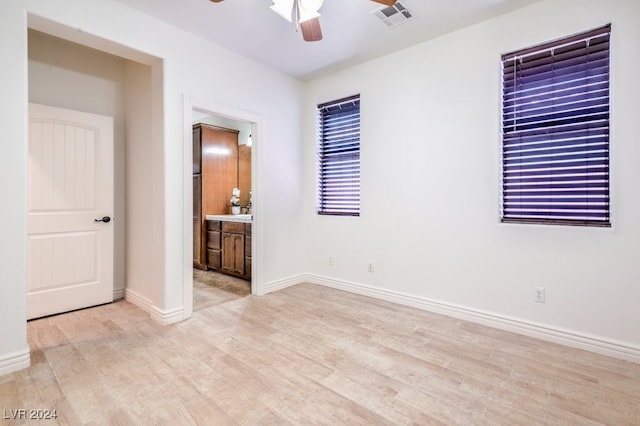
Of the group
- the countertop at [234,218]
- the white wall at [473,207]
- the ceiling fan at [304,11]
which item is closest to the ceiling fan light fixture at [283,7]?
the ceiling fan at [304,11]

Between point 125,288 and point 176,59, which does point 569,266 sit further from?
point 125,288

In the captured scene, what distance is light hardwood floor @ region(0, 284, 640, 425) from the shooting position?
1.73 metres

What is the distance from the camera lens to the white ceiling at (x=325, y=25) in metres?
2.65

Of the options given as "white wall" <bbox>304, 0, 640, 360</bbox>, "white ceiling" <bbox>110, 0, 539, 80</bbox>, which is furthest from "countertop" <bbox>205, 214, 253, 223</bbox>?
"white ceiling" <bbox>110, 0, 539, 80</bbox>

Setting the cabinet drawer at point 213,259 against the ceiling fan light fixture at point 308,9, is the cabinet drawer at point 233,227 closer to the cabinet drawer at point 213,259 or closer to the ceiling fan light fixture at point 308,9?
the cabinet drawer at point 213,259

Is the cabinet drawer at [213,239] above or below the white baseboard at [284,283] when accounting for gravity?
above

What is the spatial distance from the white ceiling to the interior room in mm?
26

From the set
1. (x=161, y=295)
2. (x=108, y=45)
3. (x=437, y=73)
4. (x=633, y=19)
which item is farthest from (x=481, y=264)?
(x=108, y=45)

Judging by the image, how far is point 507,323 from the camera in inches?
111

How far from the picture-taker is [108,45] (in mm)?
2666

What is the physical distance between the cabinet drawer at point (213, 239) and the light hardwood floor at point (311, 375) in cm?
201

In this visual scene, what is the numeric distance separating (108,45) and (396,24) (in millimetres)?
2553

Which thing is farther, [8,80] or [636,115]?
[636,115]

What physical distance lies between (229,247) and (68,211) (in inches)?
79.5
